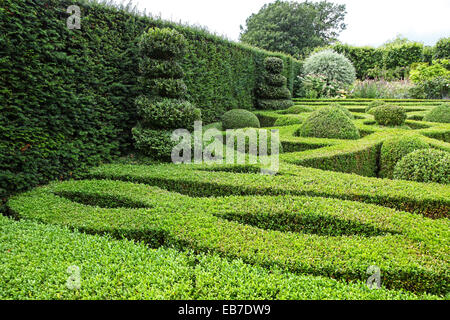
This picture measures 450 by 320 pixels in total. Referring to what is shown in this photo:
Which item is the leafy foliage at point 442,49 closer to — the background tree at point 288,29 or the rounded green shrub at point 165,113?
the background tree at point 288,29

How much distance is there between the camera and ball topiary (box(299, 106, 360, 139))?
7.63 metres

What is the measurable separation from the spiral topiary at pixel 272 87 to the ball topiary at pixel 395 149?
8737 millimetres

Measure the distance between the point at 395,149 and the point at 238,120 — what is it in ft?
17.4

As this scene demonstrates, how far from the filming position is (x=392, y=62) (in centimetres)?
2680

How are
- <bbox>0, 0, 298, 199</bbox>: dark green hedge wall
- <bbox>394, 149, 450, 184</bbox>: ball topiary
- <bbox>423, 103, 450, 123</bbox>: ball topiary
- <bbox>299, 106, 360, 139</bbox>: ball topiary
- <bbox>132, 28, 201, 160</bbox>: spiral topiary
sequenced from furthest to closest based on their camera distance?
<bbox>423, 103, 450, 123</bbox>: ball topiary → <bbox>299, 106, 360, 139</bbox>: ball topiary → <bbox>132, 28, 201, 160</bbox>: spiral topiary → <bbox>394, 149, 450, 184</bbox>: ball topiary → <bbox>0, 0, 298, 199</bbox>: dark green hedge wall

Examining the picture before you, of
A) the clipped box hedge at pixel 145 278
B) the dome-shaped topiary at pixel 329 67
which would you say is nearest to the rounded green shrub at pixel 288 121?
the clipped box hedge at pixel 145 278

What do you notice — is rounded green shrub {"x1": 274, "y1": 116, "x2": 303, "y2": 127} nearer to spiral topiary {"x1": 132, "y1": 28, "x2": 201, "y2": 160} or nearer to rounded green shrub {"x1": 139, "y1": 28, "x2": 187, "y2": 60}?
spiral topiary {"x1": 132, "y1": 28, "x2": 201, "y2": 160}

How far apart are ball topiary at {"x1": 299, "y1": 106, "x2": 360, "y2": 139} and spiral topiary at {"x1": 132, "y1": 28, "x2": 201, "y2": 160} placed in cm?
323

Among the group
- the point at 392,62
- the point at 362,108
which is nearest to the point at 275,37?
the point at 392,62

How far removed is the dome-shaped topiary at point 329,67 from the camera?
68.4 feet

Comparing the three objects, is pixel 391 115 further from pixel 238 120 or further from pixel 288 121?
pixel 238 120

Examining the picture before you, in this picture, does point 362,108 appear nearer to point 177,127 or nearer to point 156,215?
point 177,127

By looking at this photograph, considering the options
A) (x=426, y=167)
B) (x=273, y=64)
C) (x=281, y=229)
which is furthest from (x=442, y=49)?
(x=281, y=229)

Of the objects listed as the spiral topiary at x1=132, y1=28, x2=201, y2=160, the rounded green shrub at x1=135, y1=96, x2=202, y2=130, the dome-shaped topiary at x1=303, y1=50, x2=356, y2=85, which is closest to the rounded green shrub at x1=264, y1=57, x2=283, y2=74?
the dome-shaped topiary at x1=303, y1=50, x2=356, y2=85
